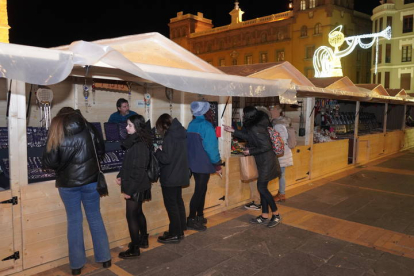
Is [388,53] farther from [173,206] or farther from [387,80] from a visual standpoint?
[173,206]

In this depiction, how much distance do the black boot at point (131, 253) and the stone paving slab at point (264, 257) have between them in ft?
0.19

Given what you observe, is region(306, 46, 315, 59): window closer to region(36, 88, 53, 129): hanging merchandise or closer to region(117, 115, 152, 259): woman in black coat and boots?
region(36, 88, 53, 129): hanging merchandise

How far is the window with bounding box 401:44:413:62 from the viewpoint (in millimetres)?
32594

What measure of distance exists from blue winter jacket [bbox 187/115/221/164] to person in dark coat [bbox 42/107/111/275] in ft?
4.84

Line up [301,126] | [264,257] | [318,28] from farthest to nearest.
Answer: [318,28] → [301,126] → [264,257]

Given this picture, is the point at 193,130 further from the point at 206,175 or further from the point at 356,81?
the point at 356,81

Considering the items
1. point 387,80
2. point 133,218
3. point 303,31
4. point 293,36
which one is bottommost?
point 133,218

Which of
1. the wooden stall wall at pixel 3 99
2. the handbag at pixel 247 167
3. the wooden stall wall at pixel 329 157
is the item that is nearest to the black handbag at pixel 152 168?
the handbag at pixel 247 167

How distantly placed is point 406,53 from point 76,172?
37.3 metres

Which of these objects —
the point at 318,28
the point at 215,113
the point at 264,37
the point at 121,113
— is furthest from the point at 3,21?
the point at 318,28

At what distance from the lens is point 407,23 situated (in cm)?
3275

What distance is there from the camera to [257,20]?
40.4 metres

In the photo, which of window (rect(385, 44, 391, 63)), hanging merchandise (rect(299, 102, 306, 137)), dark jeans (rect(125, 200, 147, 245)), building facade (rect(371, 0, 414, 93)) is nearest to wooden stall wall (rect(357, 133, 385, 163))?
hanging merchandise (rect(299, 102, 306, 137))

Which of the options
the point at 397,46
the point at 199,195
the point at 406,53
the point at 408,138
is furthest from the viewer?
the point at 397,46
